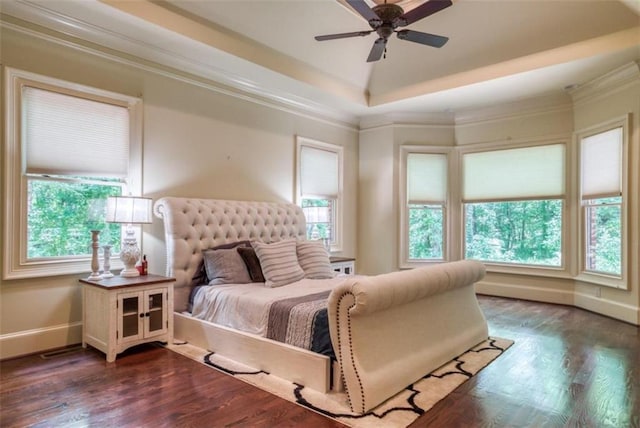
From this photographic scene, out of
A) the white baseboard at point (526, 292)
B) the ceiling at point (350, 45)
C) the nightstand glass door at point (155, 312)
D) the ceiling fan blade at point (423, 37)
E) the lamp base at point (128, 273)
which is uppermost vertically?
the ceiling at point (350, 45)

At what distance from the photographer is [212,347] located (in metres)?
3.33

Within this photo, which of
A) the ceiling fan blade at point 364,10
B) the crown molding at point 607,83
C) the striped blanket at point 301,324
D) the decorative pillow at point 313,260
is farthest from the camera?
the crown molding at point 607,83

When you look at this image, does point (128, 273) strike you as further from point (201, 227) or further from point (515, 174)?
point (515, 174)

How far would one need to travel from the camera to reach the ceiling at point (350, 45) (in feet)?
11.5

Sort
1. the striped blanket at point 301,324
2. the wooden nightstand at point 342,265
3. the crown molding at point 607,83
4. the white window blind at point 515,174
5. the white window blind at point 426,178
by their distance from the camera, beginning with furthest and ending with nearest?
the white window blind at point 426,178
the white window blind at point 515,174
the wooden nightstand at point 342,265
the crown molding at point 607,83
the striped blanket at point 301,324

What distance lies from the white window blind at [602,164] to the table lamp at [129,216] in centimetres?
533

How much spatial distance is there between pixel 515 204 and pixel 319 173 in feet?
10.0

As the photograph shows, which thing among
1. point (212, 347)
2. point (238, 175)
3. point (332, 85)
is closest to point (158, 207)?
point (238, 175)

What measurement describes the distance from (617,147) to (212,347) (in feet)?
16.8

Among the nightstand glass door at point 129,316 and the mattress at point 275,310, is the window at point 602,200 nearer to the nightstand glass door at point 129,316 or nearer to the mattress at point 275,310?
the mattress at point 275,310

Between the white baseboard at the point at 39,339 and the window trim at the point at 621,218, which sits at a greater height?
the window trim at the point at 621,218

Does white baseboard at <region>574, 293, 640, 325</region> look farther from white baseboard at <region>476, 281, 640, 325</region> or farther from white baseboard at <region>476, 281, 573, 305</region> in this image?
white baseboard at <region>476, 281, 573, 305</region>

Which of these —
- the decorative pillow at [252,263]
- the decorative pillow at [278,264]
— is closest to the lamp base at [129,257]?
the decorative pillow at [252,263]

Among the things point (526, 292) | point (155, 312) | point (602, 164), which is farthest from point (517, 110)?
point (155, 312)
